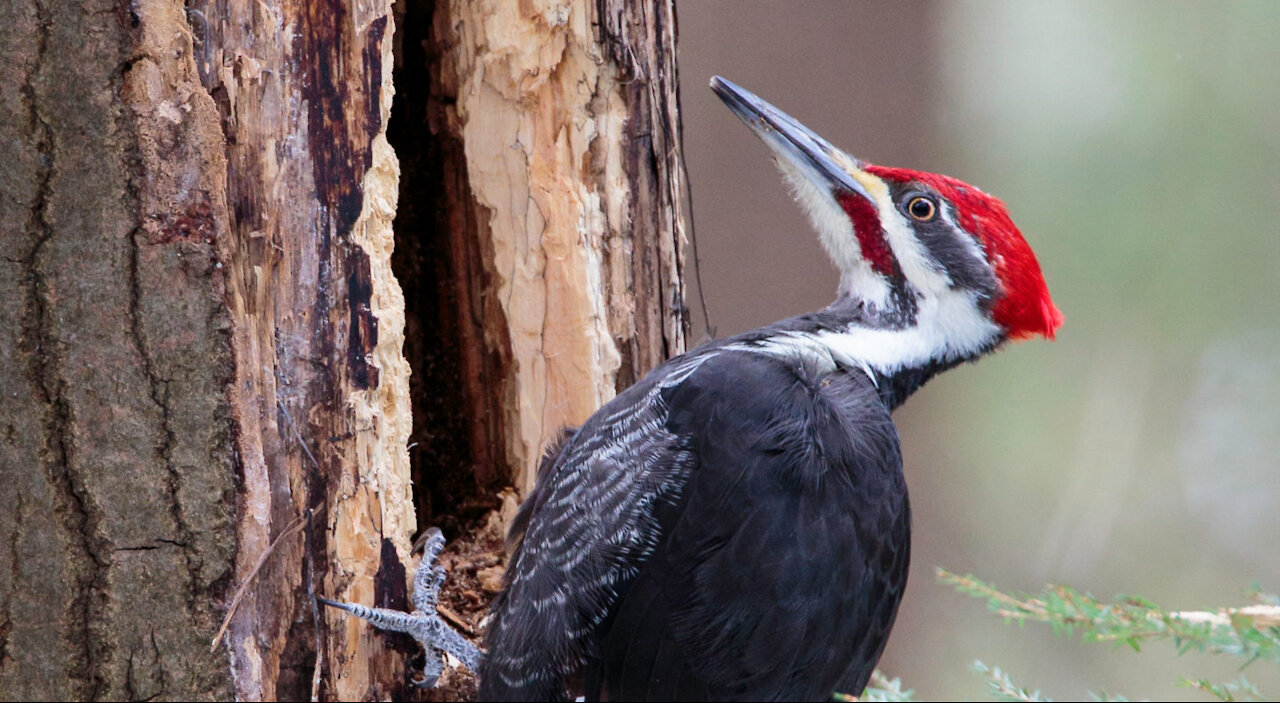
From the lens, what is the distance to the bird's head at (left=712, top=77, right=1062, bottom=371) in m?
2.77

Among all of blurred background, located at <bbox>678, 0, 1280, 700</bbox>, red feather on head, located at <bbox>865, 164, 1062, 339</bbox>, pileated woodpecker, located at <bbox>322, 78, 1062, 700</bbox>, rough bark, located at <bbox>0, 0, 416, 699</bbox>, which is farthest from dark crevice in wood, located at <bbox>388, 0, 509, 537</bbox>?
blurred background, located at <bbox>678, 0, 1280, 700</bbox>

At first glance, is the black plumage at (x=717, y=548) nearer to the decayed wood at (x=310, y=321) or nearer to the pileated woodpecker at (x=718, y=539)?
the pileated woodpecker at (x=718, y=539)

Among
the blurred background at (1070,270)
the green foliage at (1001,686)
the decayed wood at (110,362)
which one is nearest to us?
the green foliage at (1001,686)

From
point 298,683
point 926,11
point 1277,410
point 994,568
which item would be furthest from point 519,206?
point 1277,410

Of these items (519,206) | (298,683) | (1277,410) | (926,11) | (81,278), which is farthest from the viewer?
(1277,410)

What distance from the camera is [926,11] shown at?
4777mm

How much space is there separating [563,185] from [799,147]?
0.65 metres

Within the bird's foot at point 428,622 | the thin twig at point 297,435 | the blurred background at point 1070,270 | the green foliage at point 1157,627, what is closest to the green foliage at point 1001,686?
the green foliage at point 1157,627

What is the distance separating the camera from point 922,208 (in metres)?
2.82

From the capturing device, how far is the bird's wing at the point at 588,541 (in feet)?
7.93

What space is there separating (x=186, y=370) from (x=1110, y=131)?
208 inches

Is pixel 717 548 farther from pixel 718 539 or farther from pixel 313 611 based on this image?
pixel 313 611

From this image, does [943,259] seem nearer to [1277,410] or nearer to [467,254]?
[467,254]

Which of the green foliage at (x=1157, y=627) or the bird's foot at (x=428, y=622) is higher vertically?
the green foliage at (x=1157, y=627)
